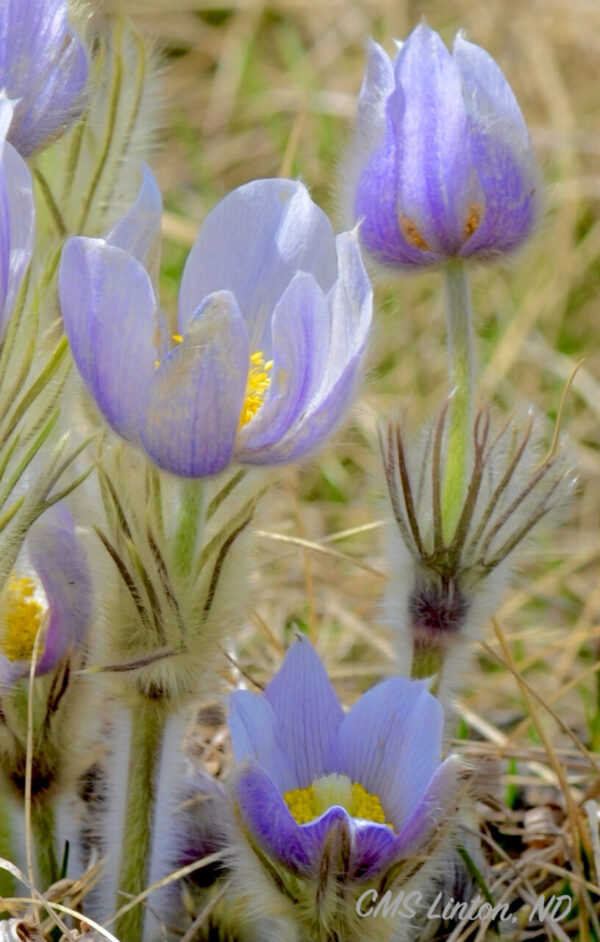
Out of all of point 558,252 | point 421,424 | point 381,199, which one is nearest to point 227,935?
point 421,424

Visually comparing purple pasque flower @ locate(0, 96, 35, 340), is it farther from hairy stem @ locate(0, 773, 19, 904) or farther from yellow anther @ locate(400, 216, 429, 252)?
hairy stem @ locate(0, 773, 19, 904)

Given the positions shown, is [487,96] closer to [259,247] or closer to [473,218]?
[473,218]

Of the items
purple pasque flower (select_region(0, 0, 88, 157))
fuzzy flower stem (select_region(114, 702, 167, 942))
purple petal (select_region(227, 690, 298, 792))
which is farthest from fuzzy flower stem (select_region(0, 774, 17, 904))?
purple pasque flower (select_region(0, 0, 88, 157))

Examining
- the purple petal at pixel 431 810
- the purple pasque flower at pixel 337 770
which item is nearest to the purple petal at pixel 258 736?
the purple pasque flower at pixel 337 770

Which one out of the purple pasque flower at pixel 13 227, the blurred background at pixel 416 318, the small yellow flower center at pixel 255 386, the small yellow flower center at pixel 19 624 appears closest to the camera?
the purple pasque flower at pixel 13 227

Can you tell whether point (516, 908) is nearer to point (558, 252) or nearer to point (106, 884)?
point (106, 884)

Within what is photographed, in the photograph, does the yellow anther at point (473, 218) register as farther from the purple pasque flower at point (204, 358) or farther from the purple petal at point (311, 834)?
the purple petal at point (311, 834)

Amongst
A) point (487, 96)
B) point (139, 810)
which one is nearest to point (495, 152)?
point (487, 96)
